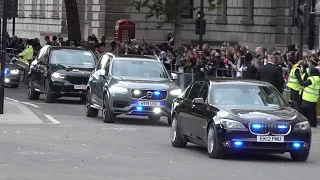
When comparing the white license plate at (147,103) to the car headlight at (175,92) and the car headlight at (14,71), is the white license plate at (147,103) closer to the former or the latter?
the car headlight at (175,92)

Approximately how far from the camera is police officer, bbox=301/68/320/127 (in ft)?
90.8

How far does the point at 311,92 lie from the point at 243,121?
31.9 ft

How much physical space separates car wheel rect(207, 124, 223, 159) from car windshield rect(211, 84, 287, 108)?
721 millimetres

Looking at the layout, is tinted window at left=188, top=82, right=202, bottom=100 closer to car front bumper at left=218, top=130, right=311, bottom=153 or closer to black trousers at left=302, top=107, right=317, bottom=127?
car front bumper at left=218, top=130, right=311, bottom=153

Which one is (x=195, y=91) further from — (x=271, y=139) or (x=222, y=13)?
(x=222, y=13)

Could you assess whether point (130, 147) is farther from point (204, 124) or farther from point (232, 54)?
point (232, 54)

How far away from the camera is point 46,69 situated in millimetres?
34375

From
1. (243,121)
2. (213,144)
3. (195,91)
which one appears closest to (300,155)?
(243,121)

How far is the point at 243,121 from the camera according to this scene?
18344mm

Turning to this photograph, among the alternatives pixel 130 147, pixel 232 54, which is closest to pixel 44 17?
pixel 232 54

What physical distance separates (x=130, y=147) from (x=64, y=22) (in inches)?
2186

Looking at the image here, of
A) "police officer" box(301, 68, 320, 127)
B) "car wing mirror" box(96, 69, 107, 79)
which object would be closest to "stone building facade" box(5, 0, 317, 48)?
"police officer" box(301, 68, 320, 127)

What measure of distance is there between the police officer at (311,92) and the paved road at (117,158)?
189 centimetres

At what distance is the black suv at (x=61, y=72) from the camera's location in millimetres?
33531
